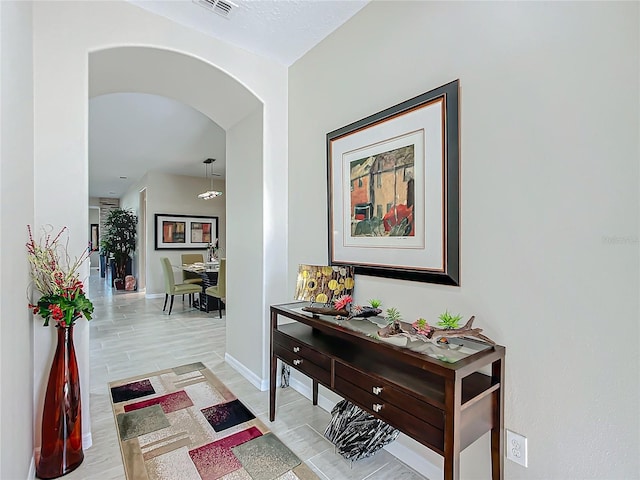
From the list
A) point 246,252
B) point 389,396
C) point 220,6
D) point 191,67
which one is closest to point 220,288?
point 246,252

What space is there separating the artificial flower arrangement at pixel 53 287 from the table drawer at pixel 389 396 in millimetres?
1486

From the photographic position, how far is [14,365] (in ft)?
4.76

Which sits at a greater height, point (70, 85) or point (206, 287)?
point (70, 85)

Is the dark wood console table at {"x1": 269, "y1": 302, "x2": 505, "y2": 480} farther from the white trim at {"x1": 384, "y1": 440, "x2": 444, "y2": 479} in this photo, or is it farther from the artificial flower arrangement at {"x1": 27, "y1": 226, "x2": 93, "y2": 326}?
the artificial flower arrangement at {"x1": 27, "y1": 226, "x2": 93, "y2": 326}

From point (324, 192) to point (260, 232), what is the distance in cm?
74

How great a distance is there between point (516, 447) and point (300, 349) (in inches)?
47.0

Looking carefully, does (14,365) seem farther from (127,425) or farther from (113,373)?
(113,373)

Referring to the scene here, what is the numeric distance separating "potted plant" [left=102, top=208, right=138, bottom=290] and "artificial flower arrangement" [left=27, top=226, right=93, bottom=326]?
296 inches

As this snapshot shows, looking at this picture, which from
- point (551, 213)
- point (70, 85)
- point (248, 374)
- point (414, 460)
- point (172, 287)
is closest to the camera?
point (551, 213)

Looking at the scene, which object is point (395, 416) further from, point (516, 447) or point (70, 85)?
point (70, 85)

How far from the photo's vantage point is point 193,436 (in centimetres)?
217

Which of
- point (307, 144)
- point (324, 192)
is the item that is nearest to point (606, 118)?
point (324, 192)

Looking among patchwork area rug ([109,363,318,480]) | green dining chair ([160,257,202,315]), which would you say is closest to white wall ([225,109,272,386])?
patchwork area rug ([109,363,318,480])

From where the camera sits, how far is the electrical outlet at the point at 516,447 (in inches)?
55.6
